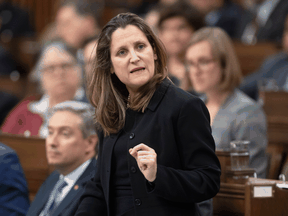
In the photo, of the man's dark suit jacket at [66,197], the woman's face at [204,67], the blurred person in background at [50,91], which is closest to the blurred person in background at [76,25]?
the blurred person in background at [50,91]

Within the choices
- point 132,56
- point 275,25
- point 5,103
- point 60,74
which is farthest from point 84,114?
point 275,25

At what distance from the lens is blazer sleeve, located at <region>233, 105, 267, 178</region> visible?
2496 millimetres

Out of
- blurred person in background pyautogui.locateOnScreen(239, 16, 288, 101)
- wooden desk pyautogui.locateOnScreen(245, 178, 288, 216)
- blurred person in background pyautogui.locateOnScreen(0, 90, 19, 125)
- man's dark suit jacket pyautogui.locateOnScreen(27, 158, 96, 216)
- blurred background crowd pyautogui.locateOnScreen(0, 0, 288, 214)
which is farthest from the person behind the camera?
blurred person in background pyautogui.locateOnScreen(0, 90, 19, 125)

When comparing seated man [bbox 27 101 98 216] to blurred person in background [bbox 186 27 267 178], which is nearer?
seated man [bbox 27 101 98 216]

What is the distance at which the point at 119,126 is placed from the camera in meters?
1.58

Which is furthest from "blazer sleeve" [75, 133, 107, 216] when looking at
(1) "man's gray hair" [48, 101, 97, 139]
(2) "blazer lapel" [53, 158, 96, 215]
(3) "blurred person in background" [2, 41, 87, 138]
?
(3) "blurred person in background" [2, 41, 87, 138]

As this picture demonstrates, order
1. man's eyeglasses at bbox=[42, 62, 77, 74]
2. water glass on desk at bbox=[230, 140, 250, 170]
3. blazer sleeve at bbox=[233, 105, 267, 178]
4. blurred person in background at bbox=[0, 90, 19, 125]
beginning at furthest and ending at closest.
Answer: blurred person in background at bbox=[0, 90, 19, 125], man's eyeglasses at bbox=[42, 62, 77, 74], blazer sleeve at bbox=[233, 105, 267, 178], water glass on desk at bbox=[230, 140, 250, 170]

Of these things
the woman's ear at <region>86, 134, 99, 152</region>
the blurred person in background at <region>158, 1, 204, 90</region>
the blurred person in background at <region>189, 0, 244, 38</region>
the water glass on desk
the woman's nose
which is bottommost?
the water glass on desk

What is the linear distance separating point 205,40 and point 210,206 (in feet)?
3.89

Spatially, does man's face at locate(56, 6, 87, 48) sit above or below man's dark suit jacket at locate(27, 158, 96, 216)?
above

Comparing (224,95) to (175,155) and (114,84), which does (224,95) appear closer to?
(114,84)

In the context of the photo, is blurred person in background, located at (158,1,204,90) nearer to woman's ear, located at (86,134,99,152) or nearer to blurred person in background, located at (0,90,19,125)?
woman's ear, located at (86,134,99,152)

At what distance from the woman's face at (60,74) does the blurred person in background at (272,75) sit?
154cm

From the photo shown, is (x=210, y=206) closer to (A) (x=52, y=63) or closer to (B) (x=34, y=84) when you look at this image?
(A) (x=52, y=63)
